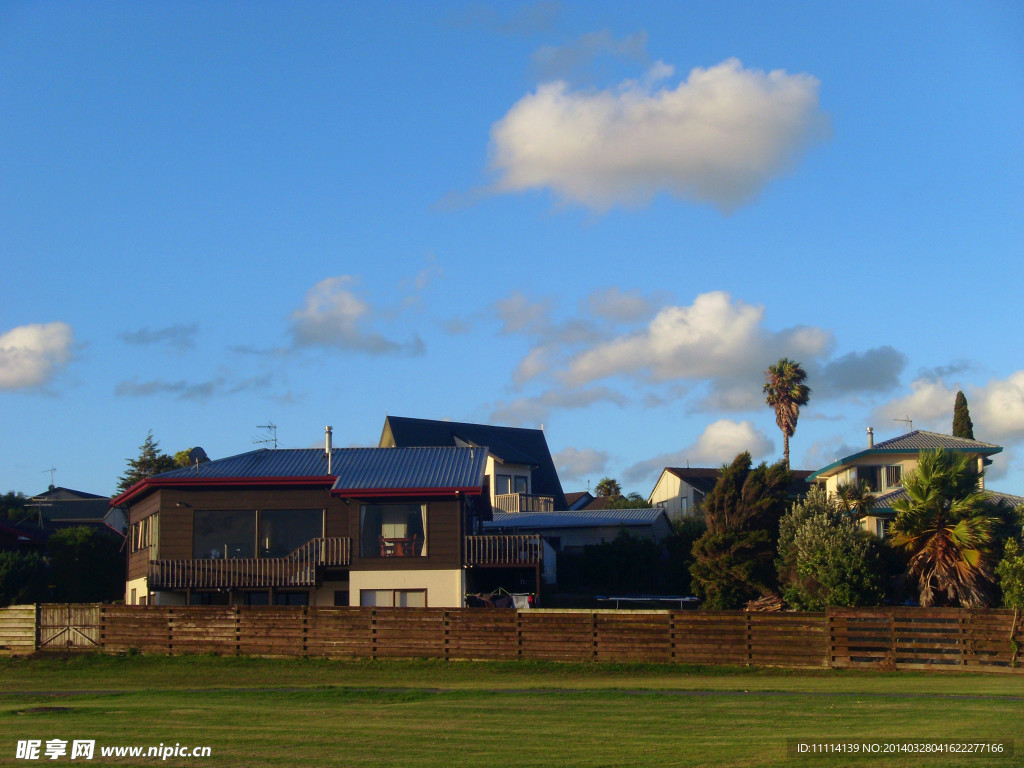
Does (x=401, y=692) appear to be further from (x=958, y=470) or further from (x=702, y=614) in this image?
(x=958, y=470)

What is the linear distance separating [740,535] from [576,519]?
52.9 feet

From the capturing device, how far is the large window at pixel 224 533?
3478 cm

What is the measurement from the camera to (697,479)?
72438 millimetres

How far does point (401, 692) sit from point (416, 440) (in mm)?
42541

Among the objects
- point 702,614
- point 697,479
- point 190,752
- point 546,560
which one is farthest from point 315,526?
point 697,479

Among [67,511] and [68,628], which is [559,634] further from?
[67,511]

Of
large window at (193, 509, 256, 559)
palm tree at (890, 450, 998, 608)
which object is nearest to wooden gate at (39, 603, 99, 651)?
large window at (193, 509, 256, 559)

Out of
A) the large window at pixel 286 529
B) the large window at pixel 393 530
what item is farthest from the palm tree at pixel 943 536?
the large window at pixel 286 529

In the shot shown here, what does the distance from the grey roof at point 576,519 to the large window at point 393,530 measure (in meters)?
13.1

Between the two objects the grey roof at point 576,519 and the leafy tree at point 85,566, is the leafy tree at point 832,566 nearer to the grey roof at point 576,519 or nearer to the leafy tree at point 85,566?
the grey roof at point 576,519

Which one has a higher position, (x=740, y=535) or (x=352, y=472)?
(x=352, y=472)

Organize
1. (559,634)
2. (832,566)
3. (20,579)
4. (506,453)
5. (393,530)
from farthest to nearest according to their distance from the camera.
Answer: (506,453), (20,579), (393,530), (832,566), (559,634)

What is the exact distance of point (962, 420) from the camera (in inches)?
2516

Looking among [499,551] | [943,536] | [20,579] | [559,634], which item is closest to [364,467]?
[499,551]
